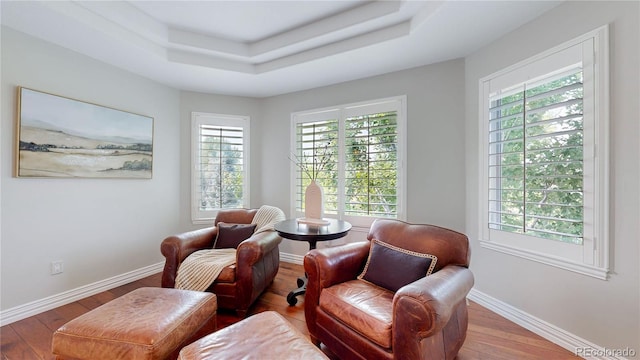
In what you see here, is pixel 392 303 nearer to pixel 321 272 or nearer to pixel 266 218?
pixel 321 272

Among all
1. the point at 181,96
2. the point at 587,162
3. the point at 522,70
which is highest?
the point at 181,96

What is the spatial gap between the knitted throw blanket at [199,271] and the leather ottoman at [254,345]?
3.14 feet

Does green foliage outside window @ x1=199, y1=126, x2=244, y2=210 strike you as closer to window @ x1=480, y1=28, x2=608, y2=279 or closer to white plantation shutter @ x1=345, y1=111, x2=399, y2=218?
white plantation shutter @ x1=345, y1=111, x2=399, y2=218

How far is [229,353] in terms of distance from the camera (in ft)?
3.67

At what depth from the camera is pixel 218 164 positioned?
3574 mm

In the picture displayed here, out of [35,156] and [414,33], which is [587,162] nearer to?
[414,33]

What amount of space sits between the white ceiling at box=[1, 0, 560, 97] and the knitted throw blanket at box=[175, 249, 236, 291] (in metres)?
1.98

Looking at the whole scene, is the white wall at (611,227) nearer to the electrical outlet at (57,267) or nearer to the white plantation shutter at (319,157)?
the white plantation shutter at (319,157)

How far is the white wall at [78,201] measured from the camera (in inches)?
82.0

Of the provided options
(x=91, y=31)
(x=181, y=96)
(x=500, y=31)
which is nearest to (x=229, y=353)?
(x=91, y=31)

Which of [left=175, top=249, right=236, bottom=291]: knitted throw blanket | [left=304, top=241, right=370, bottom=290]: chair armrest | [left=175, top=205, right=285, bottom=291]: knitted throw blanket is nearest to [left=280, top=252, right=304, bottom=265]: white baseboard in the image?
[left=175, top=205, right=285, bottom=291]: knitted throw blanket

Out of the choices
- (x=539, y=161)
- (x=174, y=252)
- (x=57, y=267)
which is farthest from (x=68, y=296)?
(x=539, y=161)

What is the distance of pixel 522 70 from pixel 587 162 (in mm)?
855

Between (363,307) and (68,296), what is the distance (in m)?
2.78
